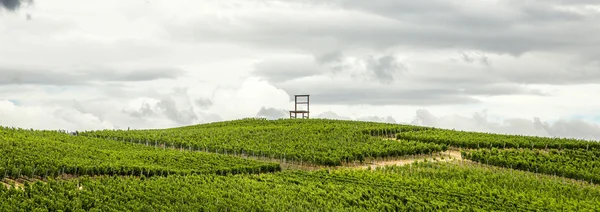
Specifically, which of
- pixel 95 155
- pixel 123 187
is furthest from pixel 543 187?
pixel 95 155

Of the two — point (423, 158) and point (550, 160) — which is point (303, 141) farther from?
point (550, 160)

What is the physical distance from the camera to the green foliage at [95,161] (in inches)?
1519

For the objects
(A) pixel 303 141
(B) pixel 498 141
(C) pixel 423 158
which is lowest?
(C) pixel 423 158

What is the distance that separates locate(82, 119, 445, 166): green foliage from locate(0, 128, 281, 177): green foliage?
5361mm

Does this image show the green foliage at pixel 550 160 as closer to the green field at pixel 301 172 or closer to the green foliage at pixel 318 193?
the green field at pixel 301 172

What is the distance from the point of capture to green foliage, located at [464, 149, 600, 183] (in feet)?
155

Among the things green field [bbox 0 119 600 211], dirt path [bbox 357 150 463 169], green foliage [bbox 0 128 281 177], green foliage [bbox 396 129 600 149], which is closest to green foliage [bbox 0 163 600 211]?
green field [bbox 0 119 600 211]

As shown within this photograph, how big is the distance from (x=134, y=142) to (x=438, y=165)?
30917 millimetres

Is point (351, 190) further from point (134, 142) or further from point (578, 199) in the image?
point (134, 142)

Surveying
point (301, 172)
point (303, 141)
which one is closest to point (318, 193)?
point (301, 172)

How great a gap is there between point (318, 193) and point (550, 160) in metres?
26.6

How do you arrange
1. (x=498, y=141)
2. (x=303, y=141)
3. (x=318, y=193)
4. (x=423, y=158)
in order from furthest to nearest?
1. (x=303, y=141)
2. (x=498, y=141)
3. (x=423, y=158)
4. (x=318, y=193)

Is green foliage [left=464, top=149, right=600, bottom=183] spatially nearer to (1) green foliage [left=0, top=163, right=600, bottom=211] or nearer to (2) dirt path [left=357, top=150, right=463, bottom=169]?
(2) dirt path [left=357, top=150, right=463, bottom=169]

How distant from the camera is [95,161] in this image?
41969 mm
